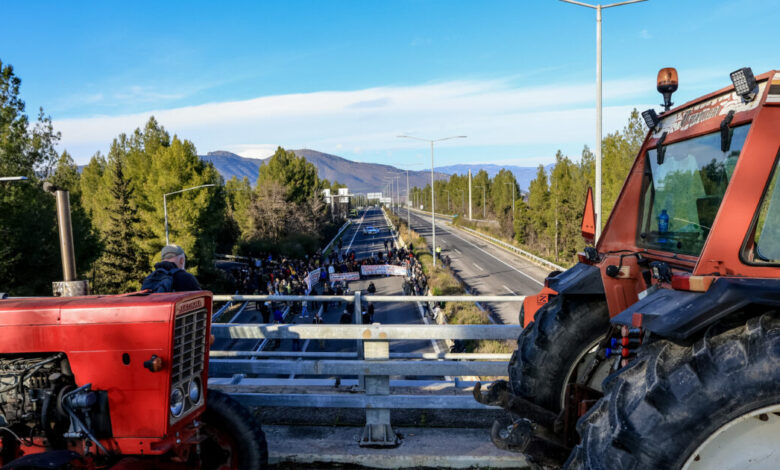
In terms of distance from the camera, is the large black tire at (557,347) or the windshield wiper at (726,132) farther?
the large black tire at (557,347)

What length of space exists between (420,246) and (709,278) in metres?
54.0

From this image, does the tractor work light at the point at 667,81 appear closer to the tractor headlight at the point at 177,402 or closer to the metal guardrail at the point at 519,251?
the tractor headlight at the point at 177,402

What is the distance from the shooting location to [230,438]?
396cm

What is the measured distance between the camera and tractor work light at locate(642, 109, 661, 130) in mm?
3777

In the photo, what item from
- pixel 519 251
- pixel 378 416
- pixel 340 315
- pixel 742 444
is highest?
pixel 742 444

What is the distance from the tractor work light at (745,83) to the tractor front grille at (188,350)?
3.37 meters

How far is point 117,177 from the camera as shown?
117 ft

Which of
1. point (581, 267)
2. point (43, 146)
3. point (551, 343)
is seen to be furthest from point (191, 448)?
point (43, 146)

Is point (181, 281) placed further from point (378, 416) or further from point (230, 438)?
point (378, 416)

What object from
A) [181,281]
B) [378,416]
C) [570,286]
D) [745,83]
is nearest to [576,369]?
[570,286]

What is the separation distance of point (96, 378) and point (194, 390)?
2.01ft

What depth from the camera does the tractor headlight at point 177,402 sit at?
11.5 feet

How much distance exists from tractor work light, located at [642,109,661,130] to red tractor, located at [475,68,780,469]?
0.05 metres

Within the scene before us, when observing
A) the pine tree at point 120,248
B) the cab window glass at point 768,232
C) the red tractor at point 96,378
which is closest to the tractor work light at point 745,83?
the cab window glass at point 768,232
